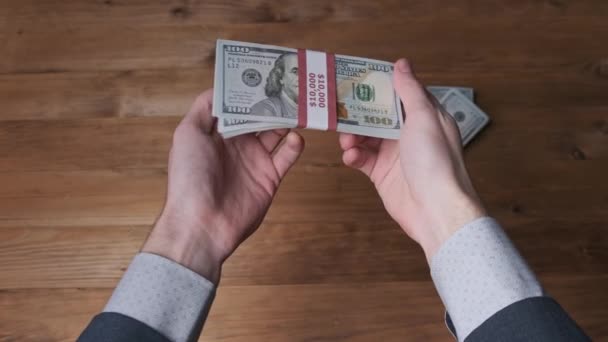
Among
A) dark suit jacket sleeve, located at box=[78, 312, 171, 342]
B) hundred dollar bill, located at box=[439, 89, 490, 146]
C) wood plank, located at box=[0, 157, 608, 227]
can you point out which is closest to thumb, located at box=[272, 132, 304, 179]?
wood plank, located at box=[0, 157, 608, 227]

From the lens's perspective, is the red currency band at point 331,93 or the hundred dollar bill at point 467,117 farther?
the hundred dollar bill at point 467,117

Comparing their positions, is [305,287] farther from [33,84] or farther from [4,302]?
[33,84]

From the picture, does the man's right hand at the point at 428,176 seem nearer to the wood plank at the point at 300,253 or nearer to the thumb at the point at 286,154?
the thumb at the point at 286,154

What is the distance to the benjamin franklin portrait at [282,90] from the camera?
0.89 meters

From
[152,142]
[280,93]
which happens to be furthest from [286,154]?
[152,142]

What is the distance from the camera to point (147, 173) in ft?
4.07

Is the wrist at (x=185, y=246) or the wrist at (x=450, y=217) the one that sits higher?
the wrist at (x=450, y=217)

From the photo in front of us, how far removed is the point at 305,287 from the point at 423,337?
280mm

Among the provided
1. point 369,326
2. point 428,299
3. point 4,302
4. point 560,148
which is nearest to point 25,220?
point 4,302

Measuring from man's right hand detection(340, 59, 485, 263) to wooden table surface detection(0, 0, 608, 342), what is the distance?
314 millimetres

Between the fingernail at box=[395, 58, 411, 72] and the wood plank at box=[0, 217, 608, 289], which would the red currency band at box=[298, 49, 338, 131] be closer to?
the fingernail at box=[395, 58, 411, 72]

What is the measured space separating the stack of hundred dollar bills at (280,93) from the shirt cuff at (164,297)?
272 mm

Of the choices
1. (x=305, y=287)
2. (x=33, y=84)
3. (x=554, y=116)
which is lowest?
(x=305, y=287)

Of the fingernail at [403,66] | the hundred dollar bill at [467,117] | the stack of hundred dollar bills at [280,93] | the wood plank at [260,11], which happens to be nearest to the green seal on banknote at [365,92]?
the stack of hundred dollar bills at [280,93]
